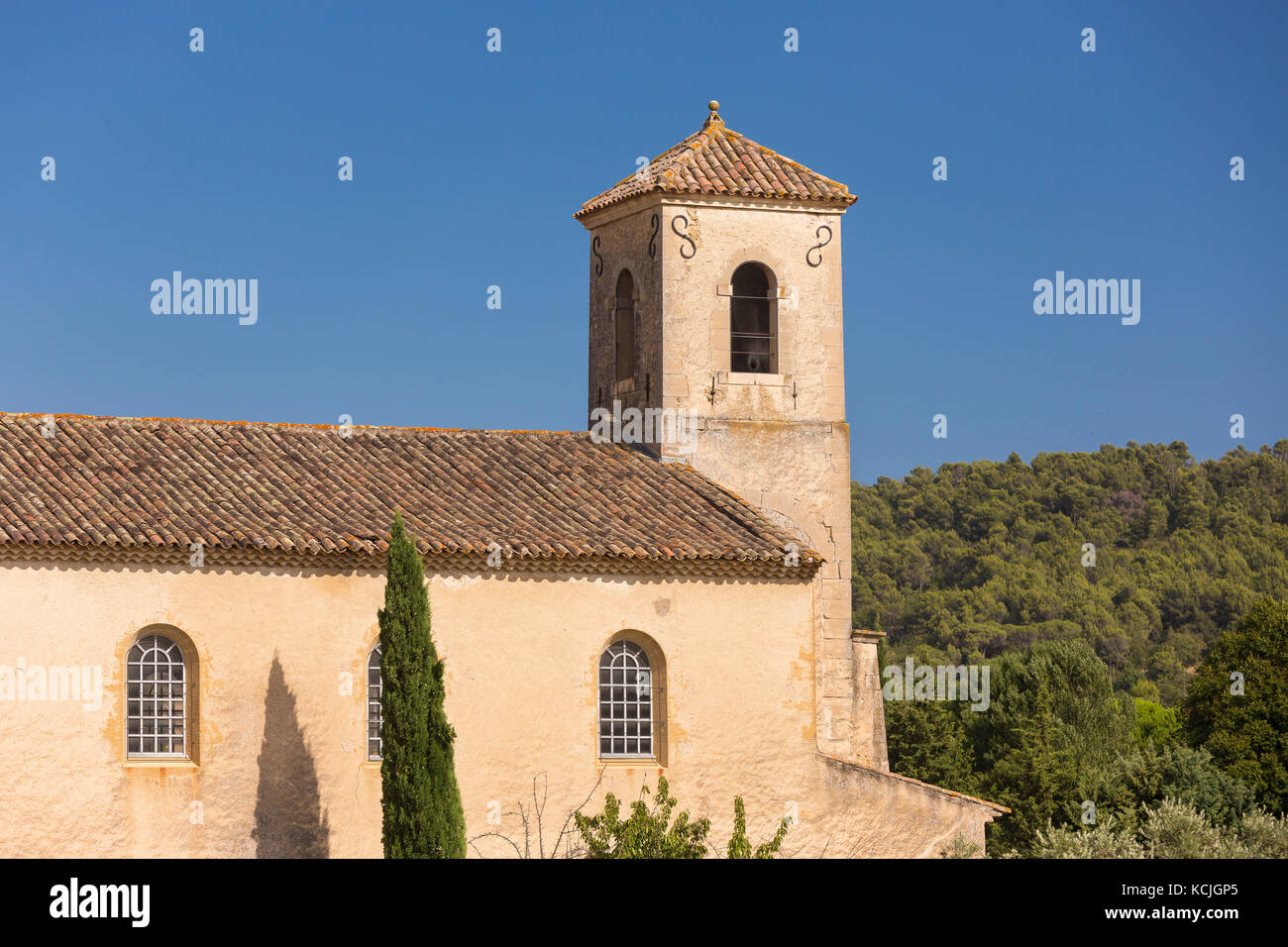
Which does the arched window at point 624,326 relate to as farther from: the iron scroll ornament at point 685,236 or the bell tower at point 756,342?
the iron scroll ornament at point 685,236

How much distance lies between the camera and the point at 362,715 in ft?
73.3

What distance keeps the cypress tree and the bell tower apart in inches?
282

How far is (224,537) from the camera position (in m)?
21.7

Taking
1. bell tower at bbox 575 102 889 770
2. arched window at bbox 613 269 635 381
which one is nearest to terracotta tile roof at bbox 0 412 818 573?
bell tower at bbox 575 102 889 770

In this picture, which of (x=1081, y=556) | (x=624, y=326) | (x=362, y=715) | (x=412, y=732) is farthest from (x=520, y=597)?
(x=1081, y=556)

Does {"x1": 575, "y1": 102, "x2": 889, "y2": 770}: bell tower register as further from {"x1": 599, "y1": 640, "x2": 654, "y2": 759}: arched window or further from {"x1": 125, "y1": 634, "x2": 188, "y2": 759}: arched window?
{"x1": 125, "y1": 634, "x2": 188, "y2": 759}: arched window

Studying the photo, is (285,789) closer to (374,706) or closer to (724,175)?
(374,706)

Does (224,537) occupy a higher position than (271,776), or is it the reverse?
(224,537)

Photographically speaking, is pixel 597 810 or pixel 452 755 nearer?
pixel 452 755

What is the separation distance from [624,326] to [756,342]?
2.51 m
